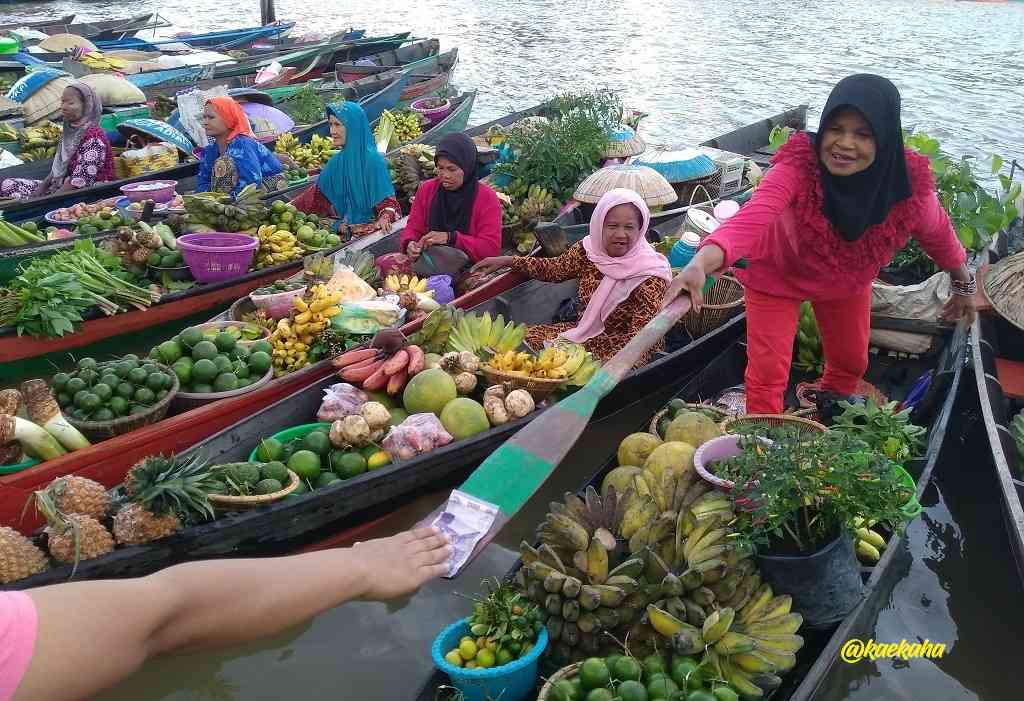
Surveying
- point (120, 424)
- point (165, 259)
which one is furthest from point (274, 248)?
point (120, 424)

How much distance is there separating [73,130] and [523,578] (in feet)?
23.9

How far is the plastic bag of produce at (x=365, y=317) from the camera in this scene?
16.2 feet

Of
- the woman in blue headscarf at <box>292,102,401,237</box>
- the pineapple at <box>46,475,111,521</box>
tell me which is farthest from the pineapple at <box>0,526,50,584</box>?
the woman in blue headscarf at <box>292,102,401,237</box>

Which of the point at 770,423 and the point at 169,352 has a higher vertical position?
the point at 770,423

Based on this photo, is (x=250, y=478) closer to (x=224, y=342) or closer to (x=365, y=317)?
(x=224, y=342)

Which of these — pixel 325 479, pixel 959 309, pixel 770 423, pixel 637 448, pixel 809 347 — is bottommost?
pixel 325 479

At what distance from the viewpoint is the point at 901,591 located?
13.3ft

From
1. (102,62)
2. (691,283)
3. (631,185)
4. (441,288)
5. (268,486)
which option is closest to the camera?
(691,283)

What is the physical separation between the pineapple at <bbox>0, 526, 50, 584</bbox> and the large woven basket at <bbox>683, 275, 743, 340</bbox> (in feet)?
13.1

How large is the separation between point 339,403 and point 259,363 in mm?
638

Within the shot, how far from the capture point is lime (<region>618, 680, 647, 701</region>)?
93.0 inches

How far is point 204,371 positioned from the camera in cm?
441

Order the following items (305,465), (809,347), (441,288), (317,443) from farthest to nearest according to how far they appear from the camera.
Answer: (441,288) < (809,347) < (317,443) < (305,465)

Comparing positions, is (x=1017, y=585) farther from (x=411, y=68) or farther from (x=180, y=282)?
(x=411, y=68)
